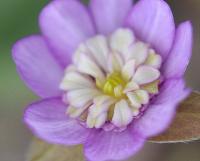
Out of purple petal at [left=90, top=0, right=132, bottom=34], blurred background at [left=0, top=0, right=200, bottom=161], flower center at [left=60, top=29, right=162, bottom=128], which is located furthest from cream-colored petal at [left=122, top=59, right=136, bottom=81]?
blurred background at [left=0, top=0, right=200, bottom=161]

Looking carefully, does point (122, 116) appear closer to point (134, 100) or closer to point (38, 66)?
point (134, 100)

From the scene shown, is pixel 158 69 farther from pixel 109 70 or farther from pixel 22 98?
pixel 22 98

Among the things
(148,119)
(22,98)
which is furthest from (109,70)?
(22,98)

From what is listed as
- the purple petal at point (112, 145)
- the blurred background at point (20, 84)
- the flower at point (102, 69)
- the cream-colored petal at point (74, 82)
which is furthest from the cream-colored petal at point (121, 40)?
the blurred background at point (20, 84)

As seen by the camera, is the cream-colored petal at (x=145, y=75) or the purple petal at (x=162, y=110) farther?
the cream-colored petal at (x=145, y=75)

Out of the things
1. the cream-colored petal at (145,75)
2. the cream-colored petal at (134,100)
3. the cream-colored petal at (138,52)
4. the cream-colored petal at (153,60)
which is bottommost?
the cream-colored petal at (134,100)

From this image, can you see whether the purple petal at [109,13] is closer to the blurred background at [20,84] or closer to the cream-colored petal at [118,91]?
the cream-colored petal at [118,91]

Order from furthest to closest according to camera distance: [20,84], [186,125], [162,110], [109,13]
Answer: [20,84]
[109,13]
[186,125]
[162,110]

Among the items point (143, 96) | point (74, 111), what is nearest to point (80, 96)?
point (74, 111)

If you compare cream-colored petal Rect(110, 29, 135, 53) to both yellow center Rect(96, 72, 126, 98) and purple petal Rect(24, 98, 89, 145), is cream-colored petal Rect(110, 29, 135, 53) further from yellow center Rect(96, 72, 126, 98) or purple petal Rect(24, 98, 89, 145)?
purple petal Rect(24, 98, 89, 145)
